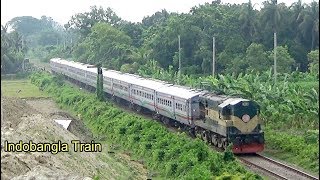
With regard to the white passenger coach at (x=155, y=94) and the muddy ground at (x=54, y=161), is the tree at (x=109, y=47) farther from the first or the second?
the muddy ground at (x=54, y=161)

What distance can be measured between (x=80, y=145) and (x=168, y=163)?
3881 mm

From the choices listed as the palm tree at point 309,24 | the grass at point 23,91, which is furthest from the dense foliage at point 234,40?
the grass at point 23,91

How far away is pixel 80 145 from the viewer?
19.6 meters

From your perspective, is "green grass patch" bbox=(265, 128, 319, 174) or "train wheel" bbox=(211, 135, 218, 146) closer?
"green grass patch" bbox=(265, 128, 319, 174)

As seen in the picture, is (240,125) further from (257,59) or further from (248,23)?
(248,23)

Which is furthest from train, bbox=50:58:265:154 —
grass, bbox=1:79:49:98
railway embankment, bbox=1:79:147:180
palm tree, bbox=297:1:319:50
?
palm tree, bbox=297:1:319:50

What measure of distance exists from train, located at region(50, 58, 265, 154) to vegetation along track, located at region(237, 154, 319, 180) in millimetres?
433

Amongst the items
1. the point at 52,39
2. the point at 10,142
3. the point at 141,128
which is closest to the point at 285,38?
the point at 141,128

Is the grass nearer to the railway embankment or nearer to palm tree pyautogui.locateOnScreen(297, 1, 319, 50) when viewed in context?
the railway embankment

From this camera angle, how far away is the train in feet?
66.4

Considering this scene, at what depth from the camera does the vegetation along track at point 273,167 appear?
667 inches

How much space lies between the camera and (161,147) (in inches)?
807

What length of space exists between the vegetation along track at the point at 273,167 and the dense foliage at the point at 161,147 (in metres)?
1.58

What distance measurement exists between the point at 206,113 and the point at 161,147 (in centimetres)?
326
